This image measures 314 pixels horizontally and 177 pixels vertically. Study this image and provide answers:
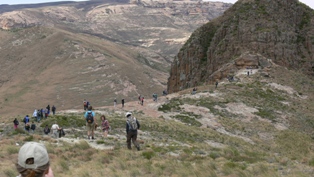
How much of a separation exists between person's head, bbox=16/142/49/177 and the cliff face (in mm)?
55751

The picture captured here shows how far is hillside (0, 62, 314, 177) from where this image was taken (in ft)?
42.7

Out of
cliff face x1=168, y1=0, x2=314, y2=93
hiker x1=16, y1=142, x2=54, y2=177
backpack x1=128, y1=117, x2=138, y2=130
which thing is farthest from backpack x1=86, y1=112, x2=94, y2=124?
cliff face x1=168, y1=0, x2=314, y2=93

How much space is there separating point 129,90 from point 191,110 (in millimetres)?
77862

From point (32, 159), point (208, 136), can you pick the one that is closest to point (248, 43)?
point (208, 136)

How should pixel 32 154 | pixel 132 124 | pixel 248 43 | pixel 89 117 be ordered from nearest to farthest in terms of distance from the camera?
pixel 32 154, pixel 132 124, pixel 89 117, pixel 248 43

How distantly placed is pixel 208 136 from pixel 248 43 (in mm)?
43229

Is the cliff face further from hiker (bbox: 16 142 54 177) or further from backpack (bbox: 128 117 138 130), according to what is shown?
hiker (bbox: 16 142 54 177)

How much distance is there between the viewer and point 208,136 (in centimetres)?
2759

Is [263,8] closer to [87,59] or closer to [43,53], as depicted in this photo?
[87,59]

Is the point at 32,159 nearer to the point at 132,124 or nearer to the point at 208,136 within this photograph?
the point at 132,124

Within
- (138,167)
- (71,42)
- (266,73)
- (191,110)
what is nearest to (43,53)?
(71,42)

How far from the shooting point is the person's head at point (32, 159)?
443cm

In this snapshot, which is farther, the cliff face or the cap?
the cliff face

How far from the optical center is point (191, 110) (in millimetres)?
37844
